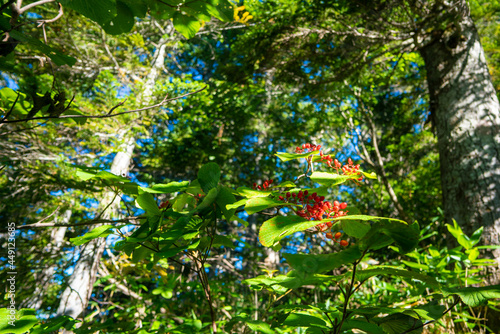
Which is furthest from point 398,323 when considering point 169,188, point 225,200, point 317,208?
point 169,188

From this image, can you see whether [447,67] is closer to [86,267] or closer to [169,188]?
[169,188]

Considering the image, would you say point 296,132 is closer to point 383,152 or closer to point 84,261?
point 383,152

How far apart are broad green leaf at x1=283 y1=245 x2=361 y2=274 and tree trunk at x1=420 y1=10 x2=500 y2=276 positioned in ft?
7.84

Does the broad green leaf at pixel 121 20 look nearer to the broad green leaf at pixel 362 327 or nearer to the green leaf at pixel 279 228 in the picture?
the green leaf at pixel 279 228

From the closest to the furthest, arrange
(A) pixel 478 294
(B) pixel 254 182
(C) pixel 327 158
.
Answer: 1. (A) pixel 478 294
2. (C) pixel 327 158
3. (B) pixel 254 182

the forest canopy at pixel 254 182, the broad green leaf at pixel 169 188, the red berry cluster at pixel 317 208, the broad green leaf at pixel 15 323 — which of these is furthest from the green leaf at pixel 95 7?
the broad green leaf at pixel 15 323

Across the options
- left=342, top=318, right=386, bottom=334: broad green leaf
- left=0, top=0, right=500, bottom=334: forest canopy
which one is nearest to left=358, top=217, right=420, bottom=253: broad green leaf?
left=0, top=0, right=500, bottom=334: forest canopy

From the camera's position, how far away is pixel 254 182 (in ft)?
15.6

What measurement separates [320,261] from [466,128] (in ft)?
10.2

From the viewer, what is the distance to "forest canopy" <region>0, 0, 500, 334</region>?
29.7 inches

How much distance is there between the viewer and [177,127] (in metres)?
6.54

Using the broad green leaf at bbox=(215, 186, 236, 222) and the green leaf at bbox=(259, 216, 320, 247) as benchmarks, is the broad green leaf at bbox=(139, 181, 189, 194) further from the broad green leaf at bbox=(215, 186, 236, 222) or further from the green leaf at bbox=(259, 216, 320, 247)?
the green leaf at bbox=(259, 216, 320, 247)

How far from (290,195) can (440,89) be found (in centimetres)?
319

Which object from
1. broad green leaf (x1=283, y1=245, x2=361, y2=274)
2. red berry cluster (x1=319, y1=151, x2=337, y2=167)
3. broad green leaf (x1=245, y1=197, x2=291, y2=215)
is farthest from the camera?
red berry cluster (x1=319, y1=151, x2=337, y2=167)
